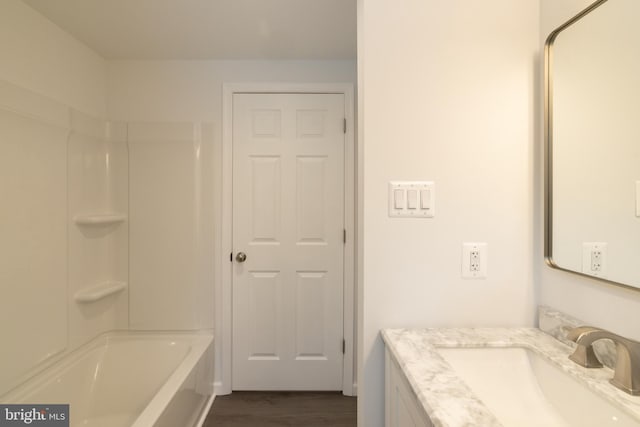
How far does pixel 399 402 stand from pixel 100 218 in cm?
198

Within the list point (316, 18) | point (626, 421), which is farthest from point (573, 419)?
point (316, 18)

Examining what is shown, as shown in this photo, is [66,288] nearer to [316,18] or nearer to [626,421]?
[316,18]

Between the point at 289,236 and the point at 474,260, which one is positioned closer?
the point at 474,260

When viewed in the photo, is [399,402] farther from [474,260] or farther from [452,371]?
[474,260]

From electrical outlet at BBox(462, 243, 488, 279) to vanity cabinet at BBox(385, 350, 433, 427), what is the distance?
418mm

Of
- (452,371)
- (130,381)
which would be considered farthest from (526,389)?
(130,381)

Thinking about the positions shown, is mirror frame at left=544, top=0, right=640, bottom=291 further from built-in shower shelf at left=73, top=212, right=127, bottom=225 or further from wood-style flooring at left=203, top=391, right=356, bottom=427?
built-in shower shelf at left=73, top=212, right=127, bottom=225

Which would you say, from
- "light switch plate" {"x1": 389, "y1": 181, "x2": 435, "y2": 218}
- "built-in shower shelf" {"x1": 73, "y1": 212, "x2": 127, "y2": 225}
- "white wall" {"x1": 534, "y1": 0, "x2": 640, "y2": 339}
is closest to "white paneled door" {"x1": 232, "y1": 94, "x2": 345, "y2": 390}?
"built-in shower shelf" {"x1": 73, "y1": 212, "x2": 127, "y2": 225}

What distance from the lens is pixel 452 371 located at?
0.72 meters

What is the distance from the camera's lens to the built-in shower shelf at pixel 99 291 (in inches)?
68.1

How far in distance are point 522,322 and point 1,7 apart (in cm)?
267

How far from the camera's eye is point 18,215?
1386mm

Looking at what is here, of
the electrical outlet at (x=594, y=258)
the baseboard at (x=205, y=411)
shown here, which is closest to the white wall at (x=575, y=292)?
the electrical outlet at (x=594, y=258)

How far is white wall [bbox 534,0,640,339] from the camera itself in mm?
752
